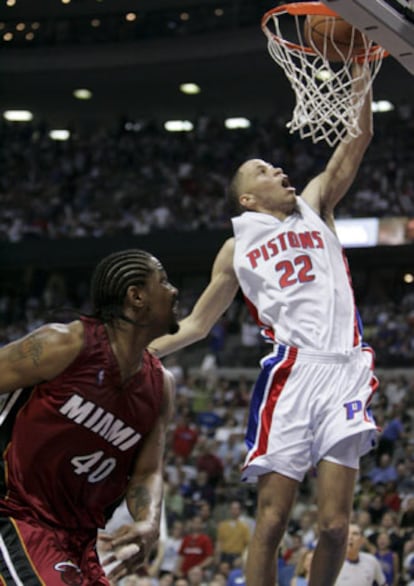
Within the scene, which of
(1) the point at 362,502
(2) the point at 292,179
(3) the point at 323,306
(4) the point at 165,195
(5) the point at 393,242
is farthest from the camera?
(4) the point at 165,195

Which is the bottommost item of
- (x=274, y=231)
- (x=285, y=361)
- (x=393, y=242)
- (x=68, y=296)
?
(x=68, y=296)

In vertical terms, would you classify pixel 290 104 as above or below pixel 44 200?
above

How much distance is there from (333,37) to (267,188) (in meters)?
0.87

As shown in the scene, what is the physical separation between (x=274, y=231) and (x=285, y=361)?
25.2 inches

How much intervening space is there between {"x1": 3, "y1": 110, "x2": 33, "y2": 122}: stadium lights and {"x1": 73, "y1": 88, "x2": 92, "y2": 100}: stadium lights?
1.56m

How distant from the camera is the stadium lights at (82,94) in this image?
28542 millimetres

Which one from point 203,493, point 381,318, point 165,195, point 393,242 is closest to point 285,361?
point 203,493

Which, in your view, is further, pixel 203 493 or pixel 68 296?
pixel 68 296

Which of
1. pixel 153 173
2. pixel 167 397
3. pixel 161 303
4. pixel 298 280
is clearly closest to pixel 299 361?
pixel 298 280

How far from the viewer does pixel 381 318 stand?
20141 mm

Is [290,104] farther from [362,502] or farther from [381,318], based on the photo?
[362,502]

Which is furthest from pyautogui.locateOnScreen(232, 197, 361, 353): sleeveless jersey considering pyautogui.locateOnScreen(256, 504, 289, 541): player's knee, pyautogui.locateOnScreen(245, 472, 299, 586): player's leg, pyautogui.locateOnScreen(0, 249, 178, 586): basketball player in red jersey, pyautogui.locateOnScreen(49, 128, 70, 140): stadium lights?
pyautogui.locateOnScreen(49, 128, 70, 140): stadium lights

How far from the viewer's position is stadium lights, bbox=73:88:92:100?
28542 mm

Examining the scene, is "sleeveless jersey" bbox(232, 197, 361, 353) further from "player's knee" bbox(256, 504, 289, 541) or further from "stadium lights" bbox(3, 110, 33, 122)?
"stadium lights" bbox(3, 110, 33, 122)
